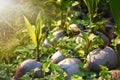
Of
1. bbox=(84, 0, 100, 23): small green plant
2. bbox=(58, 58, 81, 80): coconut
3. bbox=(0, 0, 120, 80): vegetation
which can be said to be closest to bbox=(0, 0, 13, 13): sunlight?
bbox=(0, 0, 120, 80): vegetation

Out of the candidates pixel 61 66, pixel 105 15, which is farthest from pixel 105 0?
pixel 61 66

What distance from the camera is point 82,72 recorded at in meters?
3.25

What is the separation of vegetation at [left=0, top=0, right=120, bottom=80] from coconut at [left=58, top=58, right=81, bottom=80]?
60 mm

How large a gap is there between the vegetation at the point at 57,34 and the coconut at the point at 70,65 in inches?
2.4

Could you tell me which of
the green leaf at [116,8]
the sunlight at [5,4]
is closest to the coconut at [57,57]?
the green leaf at [116,8]

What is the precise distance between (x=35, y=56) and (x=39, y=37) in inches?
8.8

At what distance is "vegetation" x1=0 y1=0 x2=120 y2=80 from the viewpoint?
338 cm

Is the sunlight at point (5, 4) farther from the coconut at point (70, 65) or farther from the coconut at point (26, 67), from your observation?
the coconut at point (70, 65)

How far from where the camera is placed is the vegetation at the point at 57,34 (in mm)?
3385

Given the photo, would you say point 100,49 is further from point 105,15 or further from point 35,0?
point 35,0

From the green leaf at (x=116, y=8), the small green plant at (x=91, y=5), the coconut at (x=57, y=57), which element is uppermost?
the small green plant at (x=91, y=5)

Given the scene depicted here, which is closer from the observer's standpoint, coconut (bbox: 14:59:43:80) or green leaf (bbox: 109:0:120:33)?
green leaf (bbox: 109:0:120:33)

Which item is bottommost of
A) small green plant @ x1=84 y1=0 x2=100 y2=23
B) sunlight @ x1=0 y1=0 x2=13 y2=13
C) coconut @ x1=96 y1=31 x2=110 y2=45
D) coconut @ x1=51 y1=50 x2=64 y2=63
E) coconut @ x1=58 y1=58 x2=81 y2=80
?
coconut @ x1=58 y1=58 x2=81 y2=80

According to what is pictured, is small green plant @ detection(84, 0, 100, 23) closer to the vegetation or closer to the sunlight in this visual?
the vegetation
